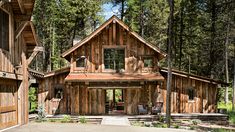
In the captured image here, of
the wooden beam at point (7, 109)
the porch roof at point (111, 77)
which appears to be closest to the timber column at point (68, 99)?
the porch roof at point (111, 77)

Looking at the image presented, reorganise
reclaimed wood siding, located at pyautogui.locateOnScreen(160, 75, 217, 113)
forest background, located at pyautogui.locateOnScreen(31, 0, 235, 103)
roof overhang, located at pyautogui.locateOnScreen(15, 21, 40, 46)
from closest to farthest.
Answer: roof overhang, located at pyautogui.locateOnScreen(15, 21, 40, 46) < reclaimed wood siding, located at pyautogui.locateOnScreen(160, 75, 217, 113) < forest background, located at pyautogui.locateOnScreen(31, 0, 235, 103)

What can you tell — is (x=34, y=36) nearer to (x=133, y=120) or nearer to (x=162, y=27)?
(x=133, y=120)

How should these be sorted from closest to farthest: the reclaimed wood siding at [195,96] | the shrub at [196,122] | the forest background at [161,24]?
the shrub at [196,122] → the reclaimed wood siding at [195,96] → the forest background at [161,24]

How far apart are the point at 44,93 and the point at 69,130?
44.5 feet

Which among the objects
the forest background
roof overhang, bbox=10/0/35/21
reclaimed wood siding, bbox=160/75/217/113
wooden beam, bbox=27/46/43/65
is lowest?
reclaimed wood siding, bbox=160/75/217/113

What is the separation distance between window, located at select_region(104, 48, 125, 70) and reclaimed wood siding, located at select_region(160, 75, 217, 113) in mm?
3566

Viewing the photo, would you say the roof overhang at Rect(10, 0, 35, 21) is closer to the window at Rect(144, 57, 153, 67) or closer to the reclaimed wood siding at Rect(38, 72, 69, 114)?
the reclaimed wood siding at Rect(38, 72, 69, 114)

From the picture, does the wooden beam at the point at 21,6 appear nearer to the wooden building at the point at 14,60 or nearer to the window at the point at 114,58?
the wooden building at the point at 14,60

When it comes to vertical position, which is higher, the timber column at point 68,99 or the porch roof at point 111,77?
the porch roof at point 111,77

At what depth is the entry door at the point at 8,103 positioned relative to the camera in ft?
37.4

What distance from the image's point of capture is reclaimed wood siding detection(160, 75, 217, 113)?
24883 mm

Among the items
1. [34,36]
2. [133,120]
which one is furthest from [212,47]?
[34,36]

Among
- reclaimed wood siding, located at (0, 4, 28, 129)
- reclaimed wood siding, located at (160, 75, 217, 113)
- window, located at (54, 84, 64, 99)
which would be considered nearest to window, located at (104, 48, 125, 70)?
reclaimed wood siding, located at (160, 75, 217, 113)

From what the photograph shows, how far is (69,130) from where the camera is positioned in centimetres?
1156
